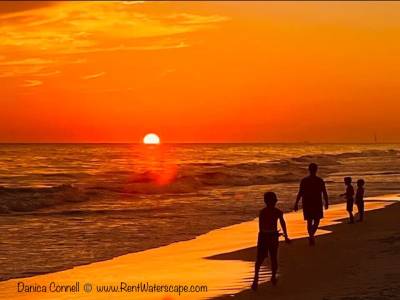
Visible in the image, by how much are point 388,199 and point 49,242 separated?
54.7 ft

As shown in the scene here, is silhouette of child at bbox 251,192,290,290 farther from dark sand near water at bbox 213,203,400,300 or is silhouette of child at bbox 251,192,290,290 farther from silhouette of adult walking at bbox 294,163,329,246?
silhouette of adult walking at bbox 294,163,329,246

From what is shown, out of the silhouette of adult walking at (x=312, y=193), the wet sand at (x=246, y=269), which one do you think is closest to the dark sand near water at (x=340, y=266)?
the wet sand at (x=246, y=269)

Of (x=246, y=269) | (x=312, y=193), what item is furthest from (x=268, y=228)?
(x=312, y=193)

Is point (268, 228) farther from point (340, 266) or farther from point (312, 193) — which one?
point (312, 193)

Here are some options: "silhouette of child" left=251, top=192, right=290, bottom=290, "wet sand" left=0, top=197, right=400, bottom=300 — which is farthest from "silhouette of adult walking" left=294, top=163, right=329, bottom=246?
"silhouette of child" left=251, top=192, right=290, bottom=290

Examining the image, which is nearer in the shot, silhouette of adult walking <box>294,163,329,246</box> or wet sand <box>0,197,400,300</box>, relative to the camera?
wet sand <box>0,197,400,300</box>

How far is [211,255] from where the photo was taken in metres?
14.2

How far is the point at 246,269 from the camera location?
12.4m

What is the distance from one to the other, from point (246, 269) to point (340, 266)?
180cm

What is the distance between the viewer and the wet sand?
9.99 m

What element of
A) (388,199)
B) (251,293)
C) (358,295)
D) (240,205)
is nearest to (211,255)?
(251,293)

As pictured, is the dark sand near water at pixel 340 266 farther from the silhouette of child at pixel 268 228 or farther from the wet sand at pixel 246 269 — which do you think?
the silhouette of child at pixel 268 228

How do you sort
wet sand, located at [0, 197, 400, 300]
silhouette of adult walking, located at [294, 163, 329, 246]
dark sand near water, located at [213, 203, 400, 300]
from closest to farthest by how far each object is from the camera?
dark sand near water, located at [213, 203, 400, 300], wet sand, located at [0, 197, 400, 300], silhouette of adult walking, located at [294, 163, 329, 246]

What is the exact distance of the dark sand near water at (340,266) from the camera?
9.41 m
